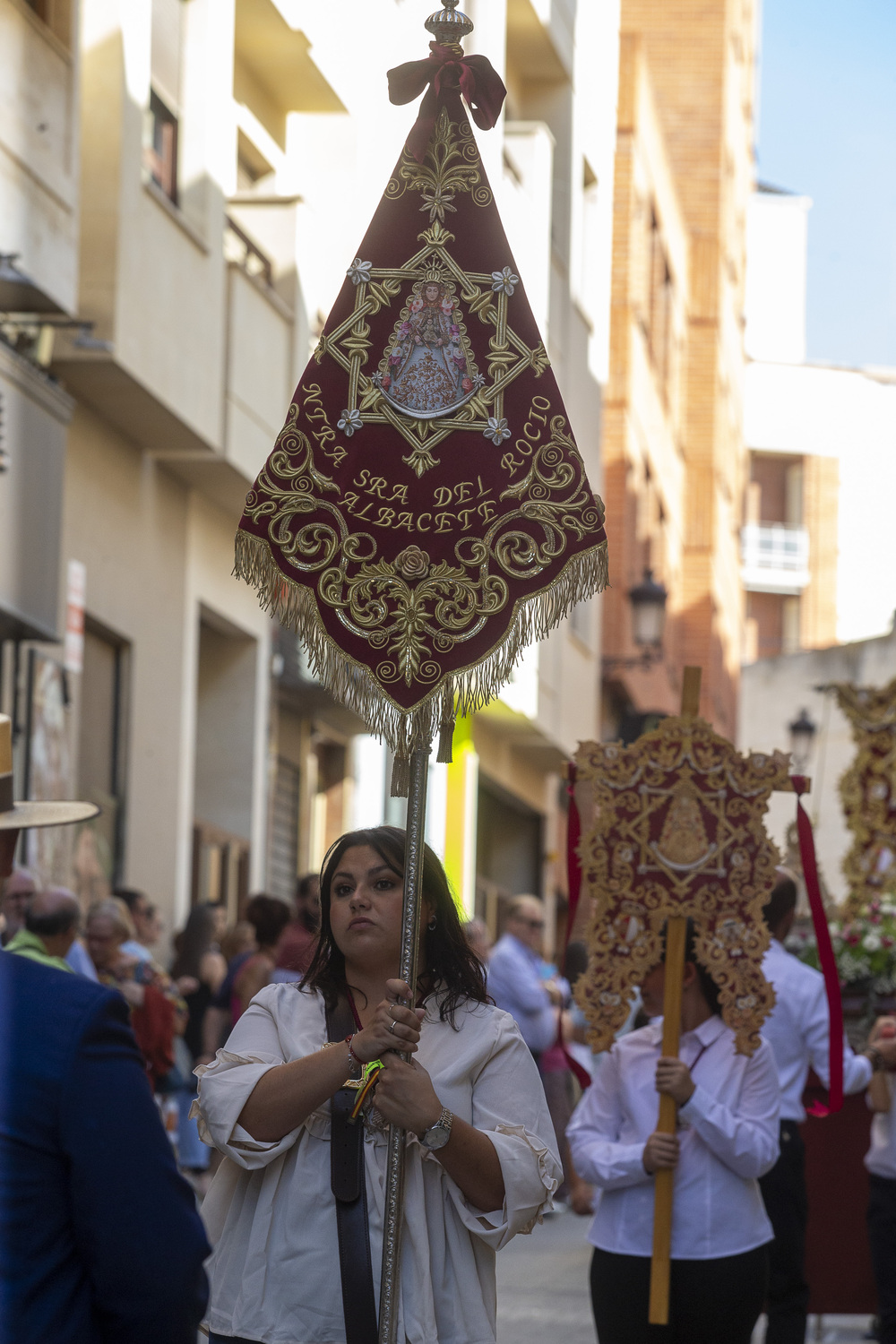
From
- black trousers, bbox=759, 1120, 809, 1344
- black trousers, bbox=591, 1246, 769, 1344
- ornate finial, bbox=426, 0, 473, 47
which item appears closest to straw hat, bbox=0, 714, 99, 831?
ornate finial, bbox=426, 0, 473, 47

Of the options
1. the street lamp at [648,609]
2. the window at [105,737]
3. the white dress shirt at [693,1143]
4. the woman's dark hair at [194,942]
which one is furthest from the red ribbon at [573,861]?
the street lamp at [648,609]

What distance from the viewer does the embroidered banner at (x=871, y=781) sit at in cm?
1177

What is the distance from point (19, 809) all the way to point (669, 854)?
3.13m

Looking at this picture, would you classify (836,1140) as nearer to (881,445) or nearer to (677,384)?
(677,384)

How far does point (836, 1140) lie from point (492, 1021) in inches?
230

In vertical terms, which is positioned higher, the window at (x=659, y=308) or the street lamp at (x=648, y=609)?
the window at (x=659, y=308)

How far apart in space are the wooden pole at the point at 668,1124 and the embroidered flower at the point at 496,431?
144cm

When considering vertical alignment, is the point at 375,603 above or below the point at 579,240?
below

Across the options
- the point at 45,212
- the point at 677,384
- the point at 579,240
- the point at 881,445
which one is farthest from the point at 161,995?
the point at 881,445

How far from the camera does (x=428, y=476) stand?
497 centimetres

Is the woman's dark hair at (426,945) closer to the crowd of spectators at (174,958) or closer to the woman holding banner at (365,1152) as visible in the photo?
the woman holding banner at (365,1152)

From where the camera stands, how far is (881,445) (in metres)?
54.3

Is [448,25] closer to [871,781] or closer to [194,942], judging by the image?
[871,781]

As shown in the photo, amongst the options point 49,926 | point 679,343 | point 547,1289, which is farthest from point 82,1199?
point 679,343
